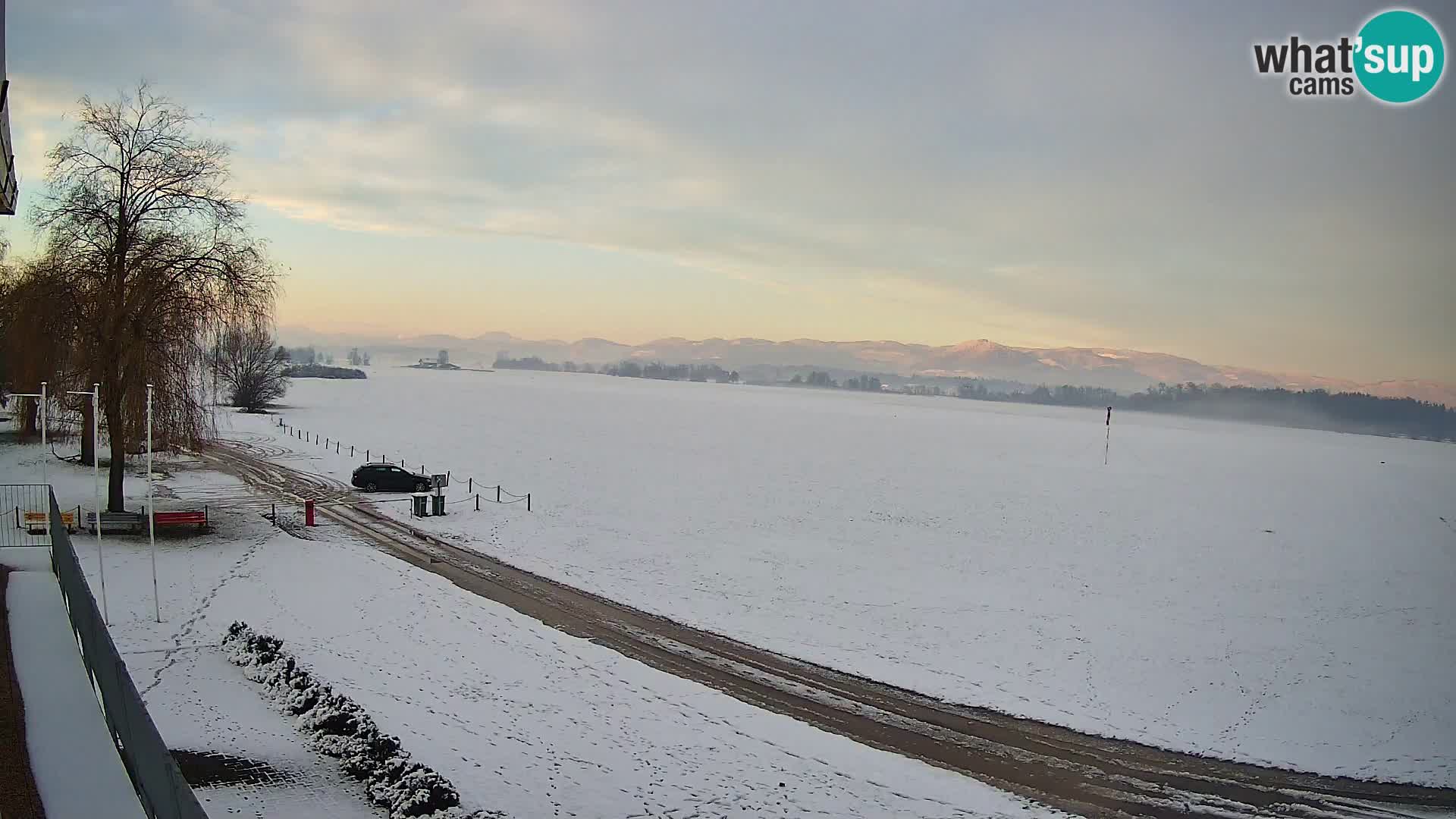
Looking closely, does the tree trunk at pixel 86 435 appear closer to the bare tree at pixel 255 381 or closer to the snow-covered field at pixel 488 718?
the snow-covered field at pixel 488 718

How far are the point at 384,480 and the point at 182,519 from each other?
1061 centimetres

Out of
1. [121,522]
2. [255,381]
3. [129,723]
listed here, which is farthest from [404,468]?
[255,381]

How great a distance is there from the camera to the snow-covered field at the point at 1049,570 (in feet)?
53.5

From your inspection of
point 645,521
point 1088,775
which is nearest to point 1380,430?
point 645,521

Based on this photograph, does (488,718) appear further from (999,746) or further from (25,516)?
(25,516)

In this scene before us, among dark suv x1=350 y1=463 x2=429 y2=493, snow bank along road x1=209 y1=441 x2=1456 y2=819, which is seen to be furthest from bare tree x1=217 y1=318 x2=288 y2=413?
snow bank along road x1=209 y1=441 x2=1456 y2=819

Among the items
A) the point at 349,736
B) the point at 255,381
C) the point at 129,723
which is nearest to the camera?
the point at 129,723

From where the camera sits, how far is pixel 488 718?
1343cm

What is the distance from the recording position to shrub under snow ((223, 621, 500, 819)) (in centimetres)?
1061

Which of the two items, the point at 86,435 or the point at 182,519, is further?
the point at 86,435

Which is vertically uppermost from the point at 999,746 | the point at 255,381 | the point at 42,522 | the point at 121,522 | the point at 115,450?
the point at 255,381

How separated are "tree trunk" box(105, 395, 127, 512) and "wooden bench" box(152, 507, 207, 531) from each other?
137cm

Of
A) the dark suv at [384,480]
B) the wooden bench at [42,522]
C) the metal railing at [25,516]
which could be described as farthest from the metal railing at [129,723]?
the dark suv at [384,480]

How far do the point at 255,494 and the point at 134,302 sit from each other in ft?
35.1
